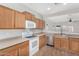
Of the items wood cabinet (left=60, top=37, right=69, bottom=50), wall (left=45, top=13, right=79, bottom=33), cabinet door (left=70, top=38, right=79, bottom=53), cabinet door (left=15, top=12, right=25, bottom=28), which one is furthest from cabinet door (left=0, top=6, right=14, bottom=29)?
wall (left=45, top=13, right=79, bottom=33)

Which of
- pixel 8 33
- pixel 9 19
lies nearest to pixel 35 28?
pixel 8 33

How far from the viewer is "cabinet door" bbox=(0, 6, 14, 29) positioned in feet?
7.15

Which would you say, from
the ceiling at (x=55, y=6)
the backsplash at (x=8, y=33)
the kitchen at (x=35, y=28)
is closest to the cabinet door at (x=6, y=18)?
the kitchen at (x=35, y=28)

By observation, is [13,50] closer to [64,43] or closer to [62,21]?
[64,43]

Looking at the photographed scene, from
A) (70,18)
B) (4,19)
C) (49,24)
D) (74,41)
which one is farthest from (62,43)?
(4,19)

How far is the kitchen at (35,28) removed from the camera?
2.37 meters

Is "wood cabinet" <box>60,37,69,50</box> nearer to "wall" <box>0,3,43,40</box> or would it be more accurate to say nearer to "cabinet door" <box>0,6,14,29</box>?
"wall" <box>0,3,43,40</box>

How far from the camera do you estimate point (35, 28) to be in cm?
492

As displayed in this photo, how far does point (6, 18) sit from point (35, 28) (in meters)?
2.71

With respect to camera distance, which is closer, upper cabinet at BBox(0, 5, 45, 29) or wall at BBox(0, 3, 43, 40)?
upper cabinet at BBox(0, 5, 45, 29)

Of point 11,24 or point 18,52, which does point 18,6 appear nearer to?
point 11,24

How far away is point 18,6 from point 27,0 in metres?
2.79

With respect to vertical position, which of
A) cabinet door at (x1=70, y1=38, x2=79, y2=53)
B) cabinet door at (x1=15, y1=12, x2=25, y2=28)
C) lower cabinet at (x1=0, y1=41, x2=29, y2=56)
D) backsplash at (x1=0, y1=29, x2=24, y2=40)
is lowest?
cabinet door at (x1=70, y1=38, x2=79, y2=53)

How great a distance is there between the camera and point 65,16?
517cm
